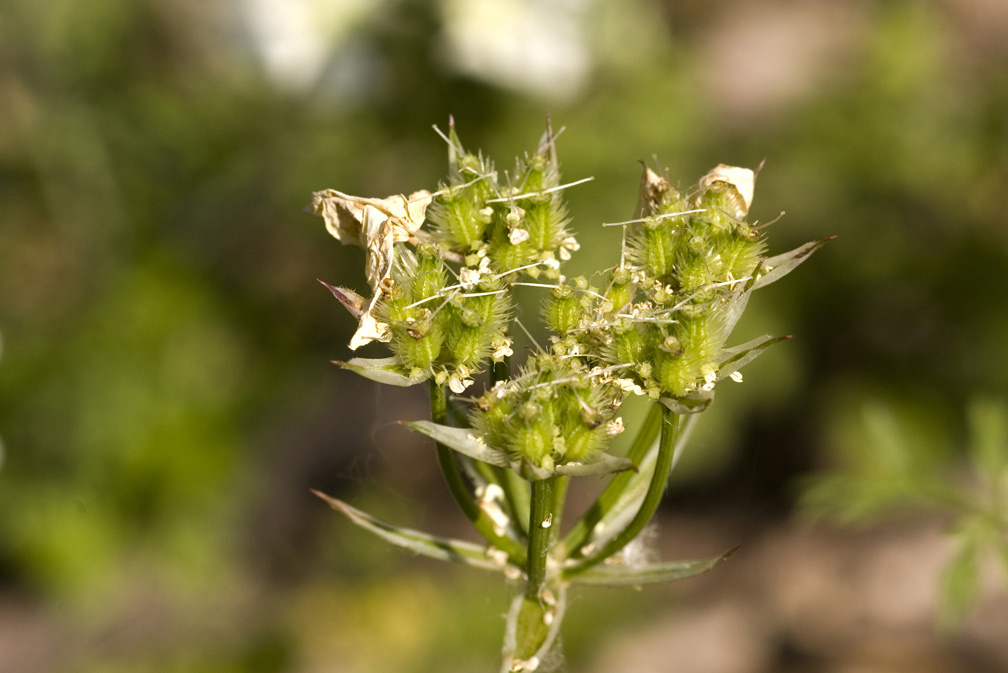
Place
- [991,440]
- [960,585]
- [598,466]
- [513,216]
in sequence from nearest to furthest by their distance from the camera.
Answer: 1. [598,466]
2. [513,216]
3. [960,585]
4. [991,440]

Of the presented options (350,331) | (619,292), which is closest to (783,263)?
(619,292)

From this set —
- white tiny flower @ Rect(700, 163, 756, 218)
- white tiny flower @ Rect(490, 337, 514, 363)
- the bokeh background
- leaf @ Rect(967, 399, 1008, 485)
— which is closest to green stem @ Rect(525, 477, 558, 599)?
white tiny flower @ Rect(490, 337, 514, 363)

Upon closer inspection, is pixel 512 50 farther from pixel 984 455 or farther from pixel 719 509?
pixel 984 455

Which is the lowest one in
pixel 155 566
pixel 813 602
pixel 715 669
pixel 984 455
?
pixel 715 669

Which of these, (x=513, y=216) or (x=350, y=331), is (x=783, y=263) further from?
(x=350, y=331)

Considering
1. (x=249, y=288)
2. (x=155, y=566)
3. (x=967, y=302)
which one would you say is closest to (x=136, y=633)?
(x=155, y=566)

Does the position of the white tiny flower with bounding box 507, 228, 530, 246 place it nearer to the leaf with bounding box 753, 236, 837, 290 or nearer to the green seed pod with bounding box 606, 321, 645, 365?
the green seed pod with bounding box 606, 321, 645, 365

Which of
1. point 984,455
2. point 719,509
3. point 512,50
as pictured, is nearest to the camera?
point 984,455
